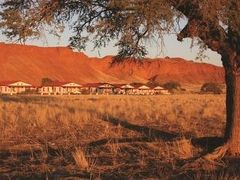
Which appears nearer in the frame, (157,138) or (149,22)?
(149,22)

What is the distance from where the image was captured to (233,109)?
12.8 m

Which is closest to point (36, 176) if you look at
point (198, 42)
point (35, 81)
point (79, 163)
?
point (79, 163)

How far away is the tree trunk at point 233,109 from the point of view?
12.6m

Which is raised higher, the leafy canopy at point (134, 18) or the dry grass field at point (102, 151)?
the leafy canopy at point (134, 18)

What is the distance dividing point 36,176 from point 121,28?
151 inches

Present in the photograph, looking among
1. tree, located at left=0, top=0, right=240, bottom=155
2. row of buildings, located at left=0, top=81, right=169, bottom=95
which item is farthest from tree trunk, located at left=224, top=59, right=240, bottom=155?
row of buildings, located at left=0, top=81, right=169, bottom=95

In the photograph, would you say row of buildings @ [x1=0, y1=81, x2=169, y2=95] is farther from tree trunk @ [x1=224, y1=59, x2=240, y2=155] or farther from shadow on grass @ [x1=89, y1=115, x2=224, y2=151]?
tree trunk @ [x1=224, y1=59, x2=240, y2=155]

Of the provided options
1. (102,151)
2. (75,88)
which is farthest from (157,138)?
(75,88)

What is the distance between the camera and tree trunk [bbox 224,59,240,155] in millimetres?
12586

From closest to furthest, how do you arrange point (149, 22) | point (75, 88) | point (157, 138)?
point (149, 22) → point (157, 138) → point (75, 88)

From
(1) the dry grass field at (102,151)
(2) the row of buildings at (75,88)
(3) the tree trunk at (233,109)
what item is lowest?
(1) the dry grass field at (102,151)

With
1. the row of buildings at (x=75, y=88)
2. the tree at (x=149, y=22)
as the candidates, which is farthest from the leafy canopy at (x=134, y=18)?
the row of buildings at (x=75, y=88)

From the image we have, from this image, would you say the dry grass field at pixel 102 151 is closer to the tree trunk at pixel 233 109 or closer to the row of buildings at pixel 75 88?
the tree trunk at pixel 233 109

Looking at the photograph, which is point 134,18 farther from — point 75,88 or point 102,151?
point 75,88
